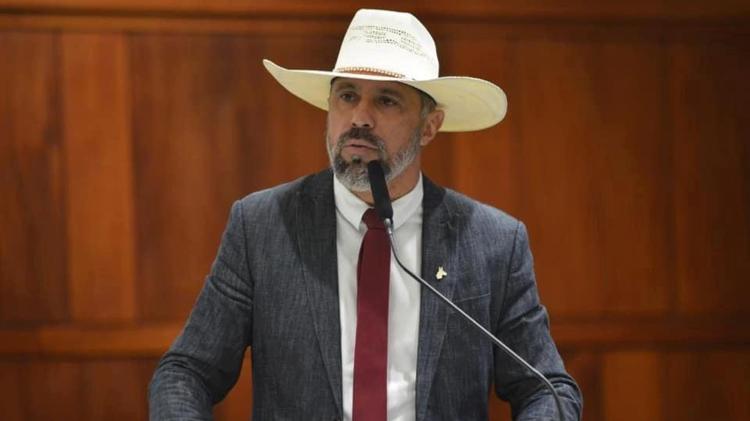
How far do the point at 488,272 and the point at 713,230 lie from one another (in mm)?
1240

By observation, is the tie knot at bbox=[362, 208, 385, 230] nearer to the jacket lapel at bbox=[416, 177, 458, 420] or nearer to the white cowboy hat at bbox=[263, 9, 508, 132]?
the jacket lapel at bbox=[416, 177, 458, 420]

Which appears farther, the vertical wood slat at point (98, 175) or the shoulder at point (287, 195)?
the vertical wood slat at point (98, 175)

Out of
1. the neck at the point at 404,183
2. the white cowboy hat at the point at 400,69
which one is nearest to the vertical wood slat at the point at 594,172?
the white cowboy hat at the point at 400,69

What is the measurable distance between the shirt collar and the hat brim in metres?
0.18

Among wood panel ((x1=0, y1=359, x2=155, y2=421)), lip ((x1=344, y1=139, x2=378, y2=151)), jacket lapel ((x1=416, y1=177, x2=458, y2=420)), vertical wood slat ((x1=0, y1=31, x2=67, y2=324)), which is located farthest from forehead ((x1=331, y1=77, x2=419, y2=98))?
wood panel ((x1=0, y1=359, x2=155, y2=421))

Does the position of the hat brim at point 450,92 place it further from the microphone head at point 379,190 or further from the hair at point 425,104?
the microphone head at point 379,190

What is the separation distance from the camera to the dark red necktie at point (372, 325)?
1.96m

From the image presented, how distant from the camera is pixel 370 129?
2.02m

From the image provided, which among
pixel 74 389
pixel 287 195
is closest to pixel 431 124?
pixel 287 195

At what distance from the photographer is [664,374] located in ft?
10.1

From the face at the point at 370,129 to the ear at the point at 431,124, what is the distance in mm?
45

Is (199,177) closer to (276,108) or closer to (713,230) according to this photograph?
(276,108)

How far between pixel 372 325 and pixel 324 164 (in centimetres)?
99

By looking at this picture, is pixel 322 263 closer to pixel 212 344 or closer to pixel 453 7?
pixel 212 344
